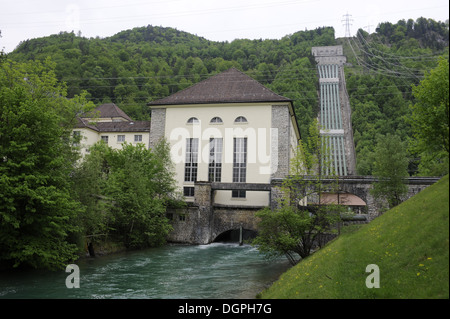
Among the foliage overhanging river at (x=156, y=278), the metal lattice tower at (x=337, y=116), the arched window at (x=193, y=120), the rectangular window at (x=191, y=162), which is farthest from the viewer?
the metal lattice tower at (x=337, y=116)

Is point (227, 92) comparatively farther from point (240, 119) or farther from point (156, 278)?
point (156, 278)

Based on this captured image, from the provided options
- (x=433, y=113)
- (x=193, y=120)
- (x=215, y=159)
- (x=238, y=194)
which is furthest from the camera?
(x=193, y=120)

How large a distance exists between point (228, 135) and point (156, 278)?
19.9 meters

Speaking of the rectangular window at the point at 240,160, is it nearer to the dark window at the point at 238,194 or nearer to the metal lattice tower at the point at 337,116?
the dark window at the point at 238,194

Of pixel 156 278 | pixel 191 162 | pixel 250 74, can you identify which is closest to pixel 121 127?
pixel 191 162

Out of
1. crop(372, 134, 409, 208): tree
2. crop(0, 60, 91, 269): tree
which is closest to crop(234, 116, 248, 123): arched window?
crop(372, 134, 409, 208): tree

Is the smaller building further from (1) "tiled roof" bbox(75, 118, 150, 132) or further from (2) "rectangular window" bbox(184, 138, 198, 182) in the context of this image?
(2) "rectangular window" bbox(184, 138, 198, 182)

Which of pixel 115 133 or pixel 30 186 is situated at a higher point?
pixel 115 133

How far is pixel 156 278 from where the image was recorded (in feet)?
52.3

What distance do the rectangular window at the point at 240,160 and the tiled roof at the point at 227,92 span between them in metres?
3.91

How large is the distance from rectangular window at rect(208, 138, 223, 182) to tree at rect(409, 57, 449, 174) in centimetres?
2041

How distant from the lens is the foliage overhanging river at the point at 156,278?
508 inches

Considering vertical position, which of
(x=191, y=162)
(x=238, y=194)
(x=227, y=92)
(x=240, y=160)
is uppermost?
(x=227, y=92)

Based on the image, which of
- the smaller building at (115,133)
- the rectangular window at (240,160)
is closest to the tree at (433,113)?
the rectangular window at (240,160)
